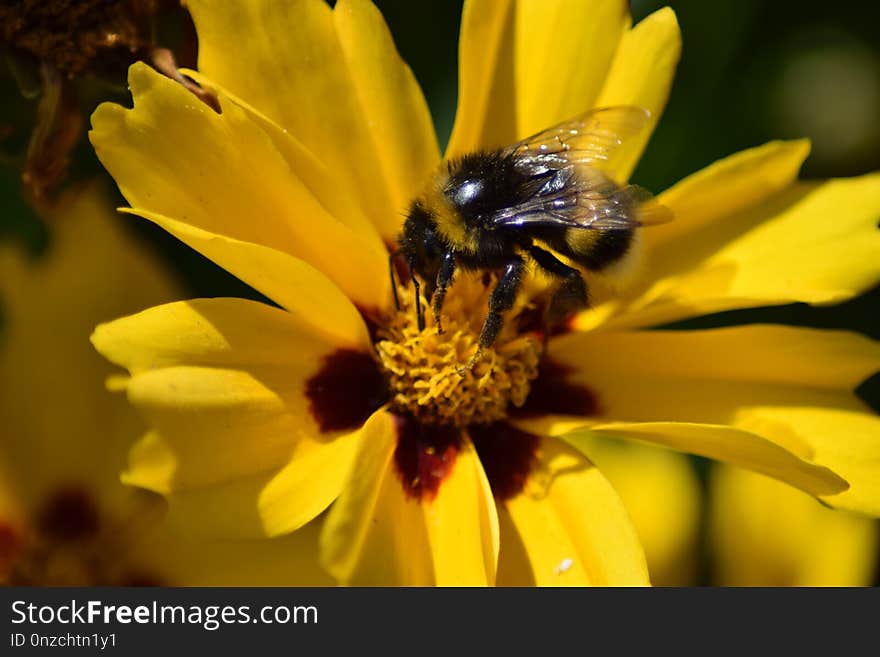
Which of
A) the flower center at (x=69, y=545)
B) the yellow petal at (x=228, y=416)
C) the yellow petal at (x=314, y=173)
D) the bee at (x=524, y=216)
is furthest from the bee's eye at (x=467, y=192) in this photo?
the flower center at (x=69, y=545)

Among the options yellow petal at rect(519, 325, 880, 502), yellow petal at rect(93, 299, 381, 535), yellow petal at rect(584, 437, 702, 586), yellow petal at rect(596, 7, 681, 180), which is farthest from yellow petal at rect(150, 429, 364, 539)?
yellow petal at rect(584, 437, 702, 586)

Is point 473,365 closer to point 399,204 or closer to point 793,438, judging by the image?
point 399,204

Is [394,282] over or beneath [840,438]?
over

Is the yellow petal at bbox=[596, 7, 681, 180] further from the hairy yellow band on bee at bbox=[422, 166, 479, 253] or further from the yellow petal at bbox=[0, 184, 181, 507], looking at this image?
the yellow petal at bbox=[0, 184, 181, 507]

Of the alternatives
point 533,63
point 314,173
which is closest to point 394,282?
point 314,173

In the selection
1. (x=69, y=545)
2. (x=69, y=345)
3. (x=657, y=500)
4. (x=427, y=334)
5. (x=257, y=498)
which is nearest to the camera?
(x=257, y=498)

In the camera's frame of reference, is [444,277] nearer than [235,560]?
Yes

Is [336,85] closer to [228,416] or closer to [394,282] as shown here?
[394,282]

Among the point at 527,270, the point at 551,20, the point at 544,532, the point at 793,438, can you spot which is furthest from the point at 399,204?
the point at 793,438
